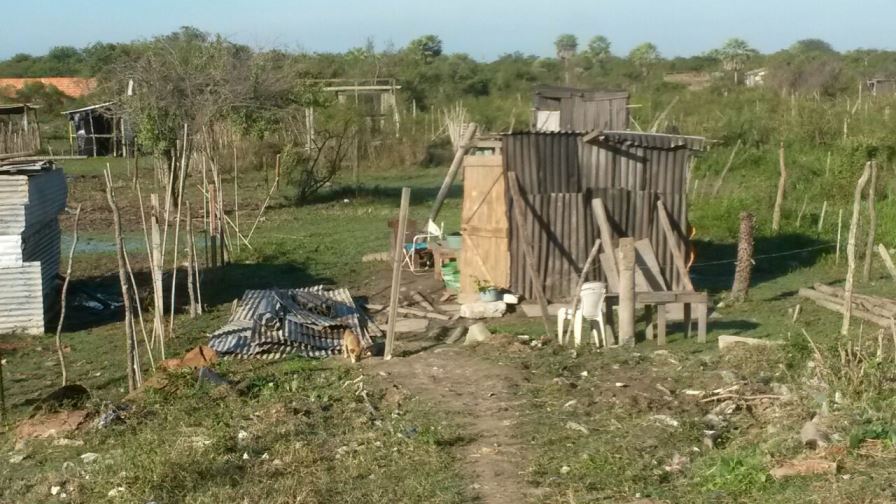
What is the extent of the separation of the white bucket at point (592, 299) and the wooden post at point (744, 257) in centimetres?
303

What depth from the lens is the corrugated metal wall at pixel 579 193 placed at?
14.3m

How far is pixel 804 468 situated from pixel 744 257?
763 centimetres

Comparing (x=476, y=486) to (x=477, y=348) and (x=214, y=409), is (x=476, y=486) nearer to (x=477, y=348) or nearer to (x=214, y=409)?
(x=214, y=409)

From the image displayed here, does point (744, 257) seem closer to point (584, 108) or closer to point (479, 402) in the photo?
point (584, 108)

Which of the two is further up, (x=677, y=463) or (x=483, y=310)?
(x=677, y=463)

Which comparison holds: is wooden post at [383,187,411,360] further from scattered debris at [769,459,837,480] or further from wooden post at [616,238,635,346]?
scattered debris at [769,459,837,480]

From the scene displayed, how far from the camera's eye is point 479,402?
343 inches

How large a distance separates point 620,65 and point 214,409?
5832 centimetres

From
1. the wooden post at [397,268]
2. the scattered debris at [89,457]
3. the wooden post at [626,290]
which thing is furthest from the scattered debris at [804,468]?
the wooden post at [397,268]

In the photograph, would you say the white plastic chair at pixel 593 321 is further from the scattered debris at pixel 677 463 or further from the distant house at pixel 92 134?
the distant house at pixel 92 134

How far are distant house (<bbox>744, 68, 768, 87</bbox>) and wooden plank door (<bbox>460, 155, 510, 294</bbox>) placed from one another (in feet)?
112

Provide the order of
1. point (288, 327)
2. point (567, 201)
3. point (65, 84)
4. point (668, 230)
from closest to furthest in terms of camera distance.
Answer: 1. point (288, 327)
2. point (668, 230)
3. point (567, 201)
4. point (65, 84)

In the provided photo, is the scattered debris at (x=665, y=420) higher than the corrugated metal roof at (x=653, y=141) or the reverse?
the reverse

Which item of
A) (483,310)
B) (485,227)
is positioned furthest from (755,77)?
(483,310)
